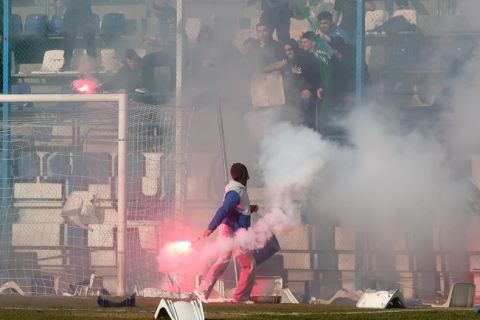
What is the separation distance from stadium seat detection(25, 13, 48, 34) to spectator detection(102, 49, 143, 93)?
1433 millimetres

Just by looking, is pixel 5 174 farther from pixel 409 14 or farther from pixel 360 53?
pixel 409 14

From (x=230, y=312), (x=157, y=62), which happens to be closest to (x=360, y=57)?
(x=157, y=62)

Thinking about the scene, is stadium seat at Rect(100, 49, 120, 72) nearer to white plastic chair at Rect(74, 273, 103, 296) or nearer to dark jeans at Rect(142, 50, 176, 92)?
dark jeans at Rect(142, 50, 176, 92)

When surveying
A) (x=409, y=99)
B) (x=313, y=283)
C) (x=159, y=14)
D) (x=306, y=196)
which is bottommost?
(x=313, y=283)

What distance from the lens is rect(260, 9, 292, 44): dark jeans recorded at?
70.6 feet

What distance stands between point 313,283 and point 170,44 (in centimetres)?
460

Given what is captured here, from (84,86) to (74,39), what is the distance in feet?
4.11

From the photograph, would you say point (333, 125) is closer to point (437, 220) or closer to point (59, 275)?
point (437, 220)

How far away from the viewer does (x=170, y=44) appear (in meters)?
21.9

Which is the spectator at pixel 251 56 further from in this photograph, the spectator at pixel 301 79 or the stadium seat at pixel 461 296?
the stadium seat at pixel 461 296

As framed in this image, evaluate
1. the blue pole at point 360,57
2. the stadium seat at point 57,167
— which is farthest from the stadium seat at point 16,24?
the blue pole at point 360,57

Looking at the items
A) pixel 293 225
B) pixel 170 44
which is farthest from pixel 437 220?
pixel 170 44

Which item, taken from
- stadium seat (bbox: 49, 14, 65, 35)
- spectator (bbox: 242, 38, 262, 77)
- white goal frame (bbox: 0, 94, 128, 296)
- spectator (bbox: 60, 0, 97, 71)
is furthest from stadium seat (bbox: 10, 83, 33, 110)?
spectator (bbox: 242, 38, 262, 77)

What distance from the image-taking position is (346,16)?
21.6 m
